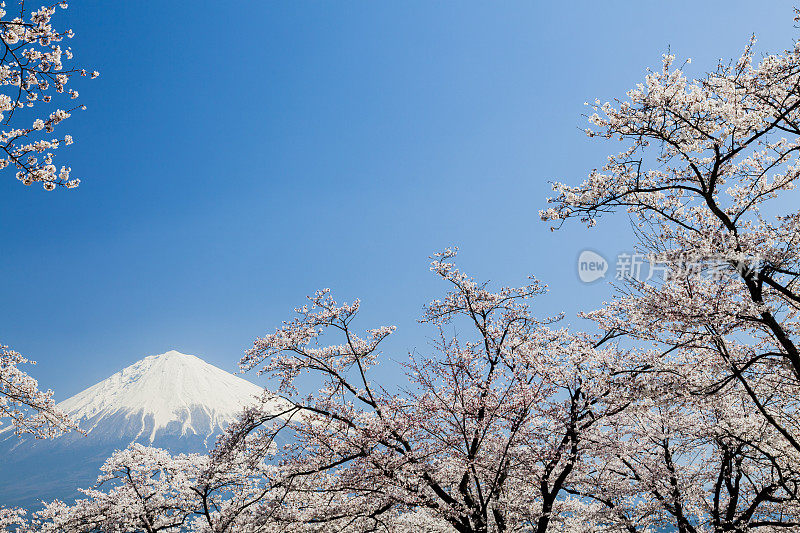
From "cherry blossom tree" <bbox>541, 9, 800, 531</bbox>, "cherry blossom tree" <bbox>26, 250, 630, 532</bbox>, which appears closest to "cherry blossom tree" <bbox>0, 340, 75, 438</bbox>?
"cherry blossom tree" <bbox>26, 250, 630, 532</bbox>

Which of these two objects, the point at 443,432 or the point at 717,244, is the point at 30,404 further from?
the point at 717,244

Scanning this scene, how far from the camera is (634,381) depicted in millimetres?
6289

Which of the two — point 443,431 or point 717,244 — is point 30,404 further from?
point 717,244

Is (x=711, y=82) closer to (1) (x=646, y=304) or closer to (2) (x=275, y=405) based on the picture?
(1) (x=646, y=304)

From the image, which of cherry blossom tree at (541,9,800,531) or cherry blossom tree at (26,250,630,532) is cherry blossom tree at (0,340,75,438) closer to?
cherry blossom tree at (26,250,630,532)

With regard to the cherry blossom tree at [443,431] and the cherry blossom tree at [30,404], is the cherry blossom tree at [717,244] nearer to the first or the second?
the cherry blossom tree at [443,431]

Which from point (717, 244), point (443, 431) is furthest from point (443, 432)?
point (717, 244)

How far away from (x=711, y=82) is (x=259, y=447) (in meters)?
10.0

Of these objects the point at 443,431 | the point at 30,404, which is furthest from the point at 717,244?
the point at 30,404

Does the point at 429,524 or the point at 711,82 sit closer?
the point at 711,82

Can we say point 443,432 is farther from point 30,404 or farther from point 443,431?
point 30,404

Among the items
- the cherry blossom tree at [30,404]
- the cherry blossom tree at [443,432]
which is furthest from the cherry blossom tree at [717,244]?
the cherry blossom tree at [30,404]

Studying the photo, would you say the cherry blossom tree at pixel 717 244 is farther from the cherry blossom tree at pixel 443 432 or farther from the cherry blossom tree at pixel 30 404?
the cherry blossom tree at pixel 30 404

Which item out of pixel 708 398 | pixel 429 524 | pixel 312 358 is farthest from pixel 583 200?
pixel 429 524
